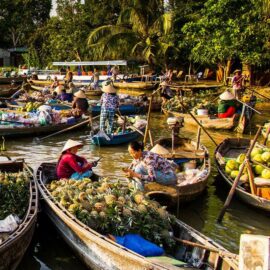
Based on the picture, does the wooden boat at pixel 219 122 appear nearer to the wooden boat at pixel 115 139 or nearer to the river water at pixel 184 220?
the wooden boat at pixel 115 139

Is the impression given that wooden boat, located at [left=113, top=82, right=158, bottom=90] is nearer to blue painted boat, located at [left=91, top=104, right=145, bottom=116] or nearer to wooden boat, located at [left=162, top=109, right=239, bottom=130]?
blue painted boat, located at [left=91, top=104, right=145, bottom=116]

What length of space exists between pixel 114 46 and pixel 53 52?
29.7 feet

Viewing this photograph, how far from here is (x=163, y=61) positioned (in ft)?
88.1

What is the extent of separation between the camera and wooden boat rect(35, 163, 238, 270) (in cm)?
428

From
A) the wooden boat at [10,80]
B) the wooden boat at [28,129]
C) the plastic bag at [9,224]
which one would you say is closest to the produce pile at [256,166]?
the plastic bag at [9,224]

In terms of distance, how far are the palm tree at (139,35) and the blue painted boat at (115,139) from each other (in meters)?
14.1

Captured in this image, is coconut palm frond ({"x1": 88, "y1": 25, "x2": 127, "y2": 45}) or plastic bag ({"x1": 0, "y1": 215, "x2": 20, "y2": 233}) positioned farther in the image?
coconut palm frond ({"x1": 88, "y1": 25, "x2": 127, "y2": 45})

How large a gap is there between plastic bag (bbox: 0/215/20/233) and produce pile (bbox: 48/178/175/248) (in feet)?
2.01

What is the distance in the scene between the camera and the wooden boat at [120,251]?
4.28 meters

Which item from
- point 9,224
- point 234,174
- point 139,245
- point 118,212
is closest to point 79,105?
point 234,174

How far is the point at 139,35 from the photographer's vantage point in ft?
88.8

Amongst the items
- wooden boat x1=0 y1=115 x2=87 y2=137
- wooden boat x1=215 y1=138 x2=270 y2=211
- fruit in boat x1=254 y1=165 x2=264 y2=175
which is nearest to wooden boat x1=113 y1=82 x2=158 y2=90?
wooden boat x1=0 y1=115 x2=87 y2=137

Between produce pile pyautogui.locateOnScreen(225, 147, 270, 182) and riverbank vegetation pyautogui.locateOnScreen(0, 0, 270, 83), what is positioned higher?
riverbank vegetation pyautogui.locateOnScreen(0, 0, 270, 83)

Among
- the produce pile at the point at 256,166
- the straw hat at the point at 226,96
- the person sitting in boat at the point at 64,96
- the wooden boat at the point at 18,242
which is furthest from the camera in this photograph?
the person sitting in boat at the point at 64,96
